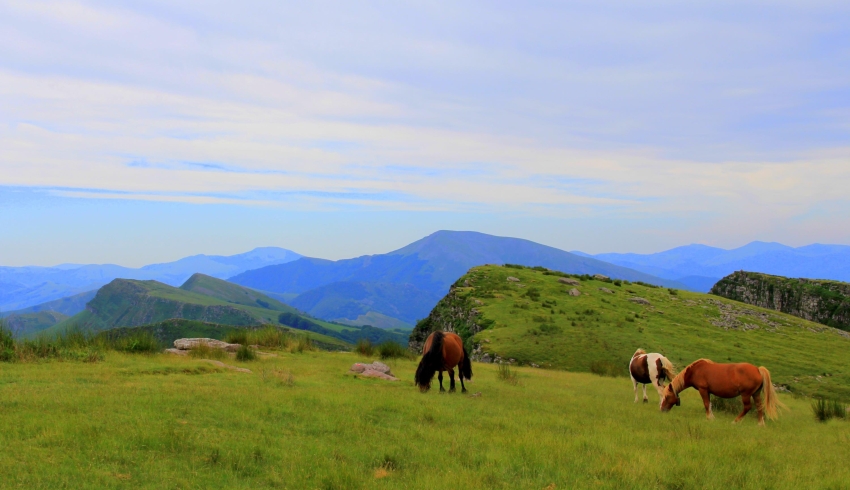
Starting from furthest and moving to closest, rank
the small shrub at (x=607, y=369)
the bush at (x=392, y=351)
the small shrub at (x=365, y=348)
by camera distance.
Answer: the small shrub at (x=607, y=369) < the small shrub at (x=365, y=348) < the bush at (x=392, y=351)

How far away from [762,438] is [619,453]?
203 inches

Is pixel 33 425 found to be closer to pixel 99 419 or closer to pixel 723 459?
pixel 99 419

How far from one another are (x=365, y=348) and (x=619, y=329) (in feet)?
67.4

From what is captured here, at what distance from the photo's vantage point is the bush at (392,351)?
2723 centimetres

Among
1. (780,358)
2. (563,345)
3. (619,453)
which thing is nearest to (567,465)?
(619,453)

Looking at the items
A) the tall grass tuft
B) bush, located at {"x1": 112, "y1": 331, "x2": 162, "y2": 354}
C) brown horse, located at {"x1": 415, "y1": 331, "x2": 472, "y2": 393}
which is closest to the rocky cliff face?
the tall grass tuft

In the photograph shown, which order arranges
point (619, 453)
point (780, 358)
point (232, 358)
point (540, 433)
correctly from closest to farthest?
point (619, 453), point (540, 433), point (232, 358), point (780, 358)

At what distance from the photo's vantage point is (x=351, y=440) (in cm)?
977

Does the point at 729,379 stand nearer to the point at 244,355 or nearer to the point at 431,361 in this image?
the point at 431,361

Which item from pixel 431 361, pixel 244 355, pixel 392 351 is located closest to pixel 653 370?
pixel 431 361

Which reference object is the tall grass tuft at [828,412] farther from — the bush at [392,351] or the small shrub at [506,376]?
the bush at [392,351]

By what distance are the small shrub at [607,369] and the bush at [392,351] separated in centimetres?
1121

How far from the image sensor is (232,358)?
70.5 feet

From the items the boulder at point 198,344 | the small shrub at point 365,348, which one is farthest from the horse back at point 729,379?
the boulder at point 198,344
